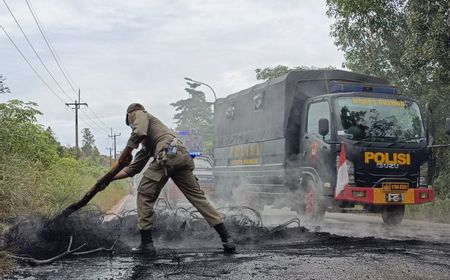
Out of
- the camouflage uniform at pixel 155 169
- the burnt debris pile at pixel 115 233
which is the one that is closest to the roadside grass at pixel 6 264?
the burnt debris pile at pixel 115 233

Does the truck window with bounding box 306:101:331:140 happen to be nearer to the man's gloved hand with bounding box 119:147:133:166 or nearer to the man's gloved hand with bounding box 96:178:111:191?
the man's gloved hand with bounding box 119:147:133:166

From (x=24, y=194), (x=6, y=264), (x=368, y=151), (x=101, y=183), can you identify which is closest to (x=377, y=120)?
(x=368, y=151)

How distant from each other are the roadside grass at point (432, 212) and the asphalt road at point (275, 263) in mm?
5914

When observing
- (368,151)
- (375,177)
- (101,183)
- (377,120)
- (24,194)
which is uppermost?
(377,120)

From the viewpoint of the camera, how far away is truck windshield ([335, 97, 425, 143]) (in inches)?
395

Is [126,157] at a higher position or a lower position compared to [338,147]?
lower

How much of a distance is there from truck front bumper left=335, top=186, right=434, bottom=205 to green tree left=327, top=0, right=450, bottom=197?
425 cm

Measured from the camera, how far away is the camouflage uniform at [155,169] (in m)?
6.14

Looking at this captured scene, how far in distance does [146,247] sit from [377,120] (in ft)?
18.9

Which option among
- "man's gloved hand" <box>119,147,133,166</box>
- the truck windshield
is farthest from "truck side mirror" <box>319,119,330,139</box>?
"man's gloved hand" <box>119,147,133,166</box>

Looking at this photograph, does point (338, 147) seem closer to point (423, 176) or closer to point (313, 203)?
point (313, 203)

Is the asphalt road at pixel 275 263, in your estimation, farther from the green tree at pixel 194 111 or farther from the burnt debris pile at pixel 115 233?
the green tree at pixel 194 111

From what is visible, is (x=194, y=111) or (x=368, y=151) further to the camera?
(x=194, y=111)

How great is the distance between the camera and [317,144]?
10383mm
